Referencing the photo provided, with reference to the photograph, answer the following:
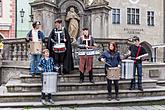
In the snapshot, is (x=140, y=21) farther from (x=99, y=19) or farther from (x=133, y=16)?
(x=99, y=19)

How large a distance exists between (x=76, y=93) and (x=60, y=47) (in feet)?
5.46

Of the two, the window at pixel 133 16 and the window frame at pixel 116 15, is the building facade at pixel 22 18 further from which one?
the window at pixel 133 16

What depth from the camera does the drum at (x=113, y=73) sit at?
10.2 meters

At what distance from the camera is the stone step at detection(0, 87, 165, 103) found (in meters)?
9.96

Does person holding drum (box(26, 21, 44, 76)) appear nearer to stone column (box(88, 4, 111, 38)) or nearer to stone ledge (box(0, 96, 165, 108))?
stone ledge (box(0, 96, 165, 108))

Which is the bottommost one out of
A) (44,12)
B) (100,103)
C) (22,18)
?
(100,103)

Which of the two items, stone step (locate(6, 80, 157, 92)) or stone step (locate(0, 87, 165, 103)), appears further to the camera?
stone step (locate(6, 80, 157, 92))

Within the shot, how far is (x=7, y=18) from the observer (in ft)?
116

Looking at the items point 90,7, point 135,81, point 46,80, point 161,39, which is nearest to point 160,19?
point 161,39

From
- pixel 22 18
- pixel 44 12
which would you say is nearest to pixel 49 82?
pixel 44 12

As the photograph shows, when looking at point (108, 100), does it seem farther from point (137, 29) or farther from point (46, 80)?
point (137, 29)

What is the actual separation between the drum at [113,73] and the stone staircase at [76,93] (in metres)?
0.70

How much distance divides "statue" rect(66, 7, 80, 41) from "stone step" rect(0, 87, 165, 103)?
5.78 meters

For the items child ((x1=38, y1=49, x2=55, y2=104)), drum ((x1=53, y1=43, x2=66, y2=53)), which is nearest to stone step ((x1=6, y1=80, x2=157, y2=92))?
child ((x1=38, y1=49, x2=55, y2=104))
